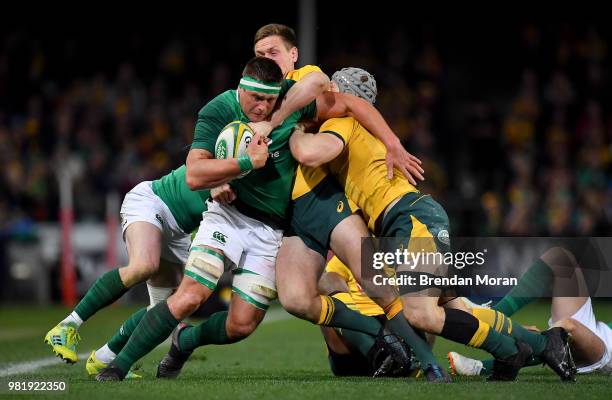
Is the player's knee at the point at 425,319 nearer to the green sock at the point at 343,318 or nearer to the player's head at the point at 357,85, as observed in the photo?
the green sock at the point at 343,318

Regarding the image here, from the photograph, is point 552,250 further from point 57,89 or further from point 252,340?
point 57,89

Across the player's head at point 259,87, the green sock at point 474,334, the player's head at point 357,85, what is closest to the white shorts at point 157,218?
the player's head at point 259,87

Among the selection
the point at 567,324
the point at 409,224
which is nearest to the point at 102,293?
the point at 409,224

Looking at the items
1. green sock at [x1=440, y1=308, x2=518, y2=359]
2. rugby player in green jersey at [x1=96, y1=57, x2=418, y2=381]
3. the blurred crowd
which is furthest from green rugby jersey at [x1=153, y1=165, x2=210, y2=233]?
the blurred crowd

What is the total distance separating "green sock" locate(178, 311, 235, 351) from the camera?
22.4 feet

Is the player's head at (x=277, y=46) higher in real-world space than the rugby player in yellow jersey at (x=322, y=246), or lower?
higher

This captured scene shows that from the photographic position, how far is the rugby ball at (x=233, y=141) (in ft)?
21.5

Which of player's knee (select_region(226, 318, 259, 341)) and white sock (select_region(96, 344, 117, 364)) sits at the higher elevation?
player's knee (select_region(226, 318, 259, 341))

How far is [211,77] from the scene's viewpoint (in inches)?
780

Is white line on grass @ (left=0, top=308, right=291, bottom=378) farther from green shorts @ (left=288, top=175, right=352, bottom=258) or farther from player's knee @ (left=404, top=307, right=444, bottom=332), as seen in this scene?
player's knee @ (left=404, top=307, right=444, bottom=332)

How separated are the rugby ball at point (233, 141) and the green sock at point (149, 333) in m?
0.92

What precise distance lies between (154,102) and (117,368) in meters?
13.0

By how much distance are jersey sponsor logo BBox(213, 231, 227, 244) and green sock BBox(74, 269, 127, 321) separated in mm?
726

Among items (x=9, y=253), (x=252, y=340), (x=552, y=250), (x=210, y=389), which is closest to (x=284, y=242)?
(x=210, y=389)
